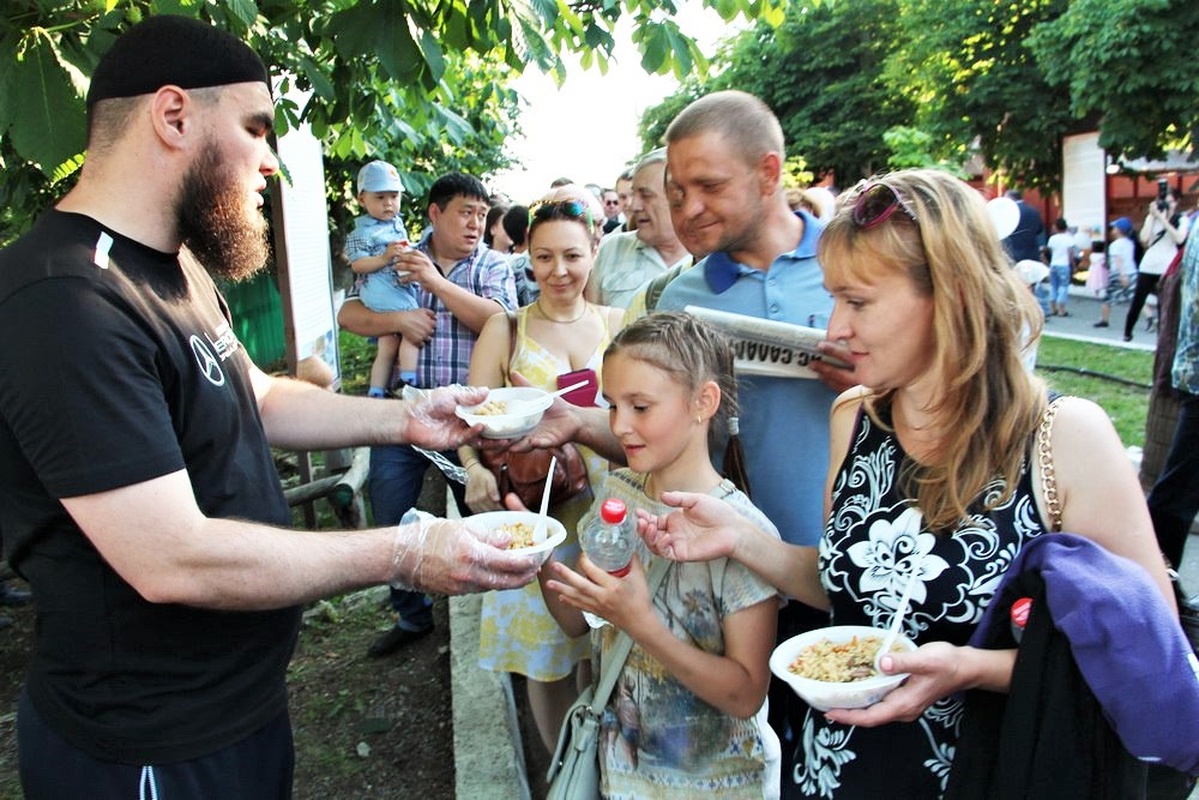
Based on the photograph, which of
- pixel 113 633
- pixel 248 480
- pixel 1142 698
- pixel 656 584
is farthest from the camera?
pixel 656 584

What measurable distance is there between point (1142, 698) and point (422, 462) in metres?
3.99

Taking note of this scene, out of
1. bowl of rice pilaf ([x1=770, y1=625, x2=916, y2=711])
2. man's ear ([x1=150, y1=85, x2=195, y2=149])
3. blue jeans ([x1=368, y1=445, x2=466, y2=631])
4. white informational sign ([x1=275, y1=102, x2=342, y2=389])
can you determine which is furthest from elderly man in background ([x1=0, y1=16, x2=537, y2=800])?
blue jeans ([x1=368, y1=445, x2=466, y2=631])

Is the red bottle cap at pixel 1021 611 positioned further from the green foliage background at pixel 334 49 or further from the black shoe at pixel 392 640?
the black shoe at pixel 392 640

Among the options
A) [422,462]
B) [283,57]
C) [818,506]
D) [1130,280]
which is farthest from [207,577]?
[1130,280]

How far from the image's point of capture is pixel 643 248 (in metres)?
4.59

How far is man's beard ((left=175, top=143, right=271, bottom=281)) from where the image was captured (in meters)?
1.97

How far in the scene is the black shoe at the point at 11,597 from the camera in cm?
578

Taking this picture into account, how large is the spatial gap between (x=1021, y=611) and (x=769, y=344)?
1.08m

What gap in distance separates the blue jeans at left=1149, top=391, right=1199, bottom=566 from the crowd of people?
3.42 m

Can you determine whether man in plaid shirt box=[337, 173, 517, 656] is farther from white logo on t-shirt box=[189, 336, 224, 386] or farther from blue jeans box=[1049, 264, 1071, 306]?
blue jeans box=[1049, 264, 1071, 306]

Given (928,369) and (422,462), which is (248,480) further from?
Result: (422,462)

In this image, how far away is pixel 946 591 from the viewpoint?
1.74 meters

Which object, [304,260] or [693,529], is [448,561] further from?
[304,260]

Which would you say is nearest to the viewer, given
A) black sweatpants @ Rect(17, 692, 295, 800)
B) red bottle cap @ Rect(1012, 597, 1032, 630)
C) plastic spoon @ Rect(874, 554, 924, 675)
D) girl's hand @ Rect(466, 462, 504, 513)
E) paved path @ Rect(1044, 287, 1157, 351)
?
red bottle cap @ Rect(1012, 597, 1032, 630)
